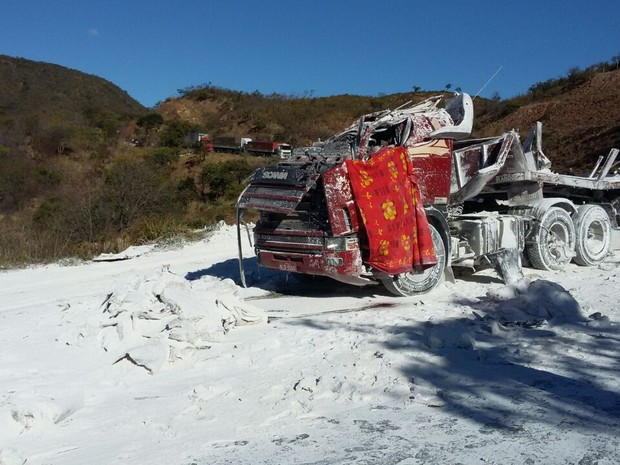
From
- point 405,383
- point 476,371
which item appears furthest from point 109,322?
point 476,371

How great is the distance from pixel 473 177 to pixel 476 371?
5053mm

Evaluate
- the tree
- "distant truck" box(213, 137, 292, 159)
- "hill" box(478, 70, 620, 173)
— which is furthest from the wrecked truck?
"distant truck" box(213, 137, 292, 159)

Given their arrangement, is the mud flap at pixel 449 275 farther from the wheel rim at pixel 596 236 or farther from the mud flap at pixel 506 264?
the wheel rim at pixel 596 236

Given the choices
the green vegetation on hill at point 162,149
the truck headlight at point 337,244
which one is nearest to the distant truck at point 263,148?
the green vegetation on hill at point 162,149

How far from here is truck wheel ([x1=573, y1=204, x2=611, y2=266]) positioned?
35.0ft

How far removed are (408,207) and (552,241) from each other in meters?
4.03

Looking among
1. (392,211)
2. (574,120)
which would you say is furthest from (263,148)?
(392,211)

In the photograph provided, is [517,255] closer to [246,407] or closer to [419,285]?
[419,285]

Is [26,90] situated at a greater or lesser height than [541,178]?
greater

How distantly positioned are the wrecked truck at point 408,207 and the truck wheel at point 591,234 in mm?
38

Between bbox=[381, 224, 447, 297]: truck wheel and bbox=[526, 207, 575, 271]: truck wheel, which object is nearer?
bbox=[381, 224, 447, 297]: truck wheel

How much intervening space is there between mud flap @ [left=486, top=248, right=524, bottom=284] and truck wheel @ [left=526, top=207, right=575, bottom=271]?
124 cm

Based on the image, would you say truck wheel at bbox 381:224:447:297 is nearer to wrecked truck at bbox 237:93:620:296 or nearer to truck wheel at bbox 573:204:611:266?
wrecked truck at bbox 237:93:620:296

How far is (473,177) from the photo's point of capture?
9344mm
